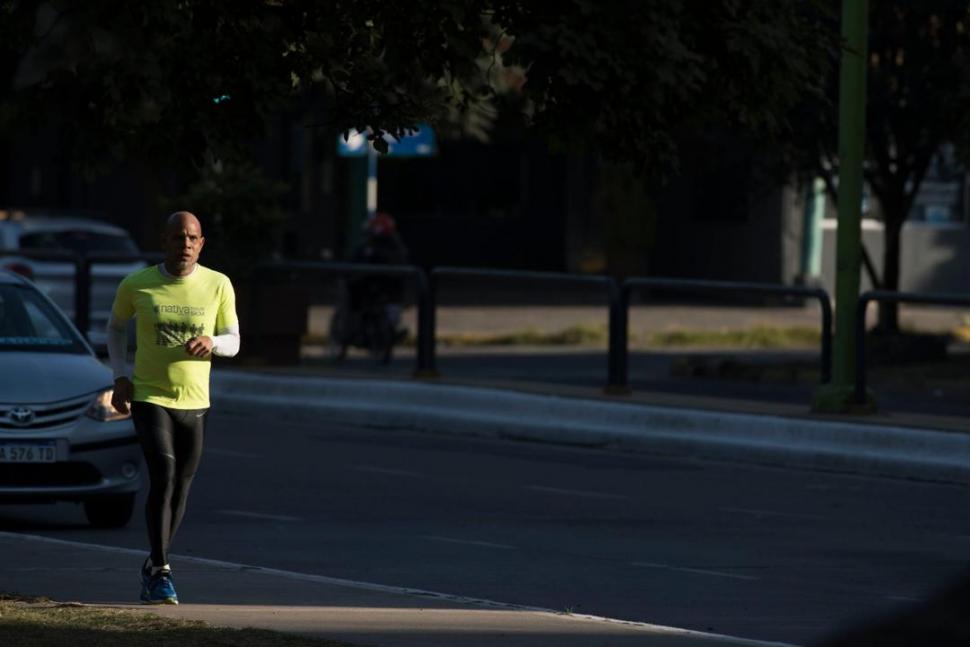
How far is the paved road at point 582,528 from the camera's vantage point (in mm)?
9664

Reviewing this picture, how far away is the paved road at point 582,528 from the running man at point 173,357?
→ 4.71 ft

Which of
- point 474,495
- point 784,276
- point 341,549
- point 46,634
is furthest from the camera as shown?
point 784,276

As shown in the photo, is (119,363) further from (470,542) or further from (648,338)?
(648,338)

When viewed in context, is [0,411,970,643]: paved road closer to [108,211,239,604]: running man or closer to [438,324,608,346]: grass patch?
[108,211,239,604]: running man

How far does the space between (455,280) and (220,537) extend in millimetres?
7311

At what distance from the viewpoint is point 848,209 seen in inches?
655

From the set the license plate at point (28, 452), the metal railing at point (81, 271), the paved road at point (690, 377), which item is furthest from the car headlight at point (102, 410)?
the metal railing at point (81, 271)

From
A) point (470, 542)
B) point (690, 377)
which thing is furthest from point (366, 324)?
point (470, 542)

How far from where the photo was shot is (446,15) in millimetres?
8195

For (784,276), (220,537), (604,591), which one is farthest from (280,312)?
(784,276)

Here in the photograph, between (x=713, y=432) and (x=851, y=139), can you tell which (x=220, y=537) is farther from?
(x=851, y=139)

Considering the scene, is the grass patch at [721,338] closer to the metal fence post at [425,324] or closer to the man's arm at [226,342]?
the metal fence post at [425,324]

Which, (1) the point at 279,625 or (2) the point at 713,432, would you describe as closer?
(1) the point at 279,625

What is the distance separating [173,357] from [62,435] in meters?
3.11
